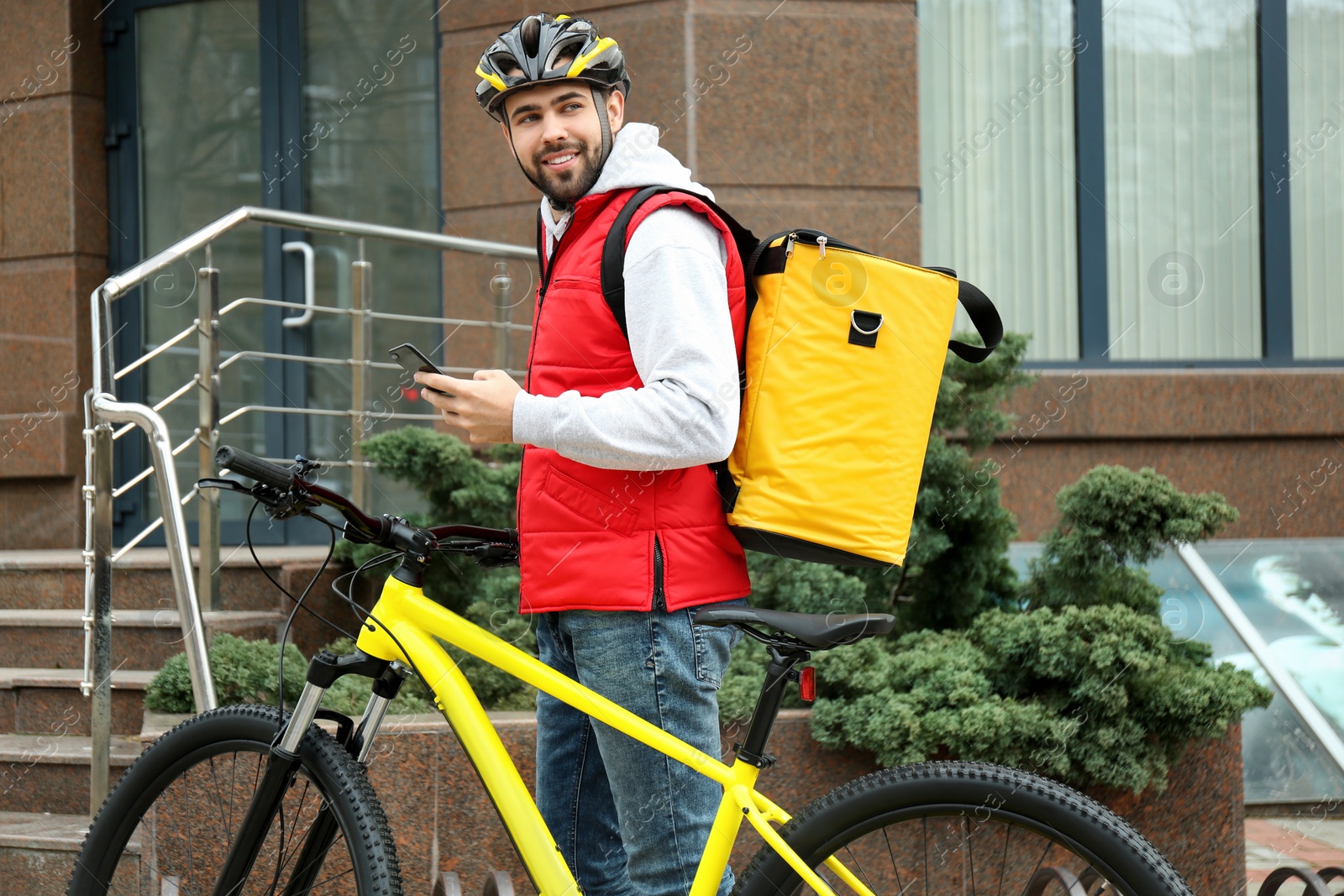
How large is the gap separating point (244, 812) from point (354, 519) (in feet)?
2.13

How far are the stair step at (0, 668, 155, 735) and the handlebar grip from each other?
248 cm

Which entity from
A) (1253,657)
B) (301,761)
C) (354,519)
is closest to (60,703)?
(301,761)

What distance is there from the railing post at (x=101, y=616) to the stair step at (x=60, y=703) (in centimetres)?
37

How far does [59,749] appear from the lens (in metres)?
4.05

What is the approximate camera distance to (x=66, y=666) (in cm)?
461

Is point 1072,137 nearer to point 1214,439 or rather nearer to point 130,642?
point 1214,439

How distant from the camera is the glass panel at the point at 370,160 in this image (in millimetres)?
7086

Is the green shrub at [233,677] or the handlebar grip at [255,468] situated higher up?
the handlebar grip at [255,468]

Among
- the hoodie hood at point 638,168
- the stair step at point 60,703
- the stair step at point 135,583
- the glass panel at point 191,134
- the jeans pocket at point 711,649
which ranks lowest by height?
the stair step at point 60,703

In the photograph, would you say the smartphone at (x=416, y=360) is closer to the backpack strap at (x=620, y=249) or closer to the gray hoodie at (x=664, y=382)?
the gray hoodie at (x=664, y=382)

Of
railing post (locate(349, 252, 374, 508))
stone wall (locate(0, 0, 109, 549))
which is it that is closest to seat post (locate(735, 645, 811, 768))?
railing post (locate(349, 252, 374, 508))

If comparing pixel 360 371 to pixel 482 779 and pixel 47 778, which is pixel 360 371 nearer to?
pixel 47 778

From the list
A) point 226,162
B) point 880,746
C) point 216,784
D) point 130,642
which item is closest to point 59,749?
point 130,642

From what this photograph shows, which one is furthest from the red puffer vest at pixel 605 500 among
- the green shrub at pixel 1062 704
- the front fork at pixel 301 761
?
the green shrub at pixel 1062 704
